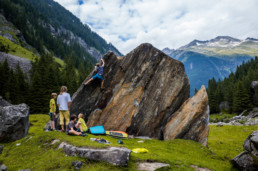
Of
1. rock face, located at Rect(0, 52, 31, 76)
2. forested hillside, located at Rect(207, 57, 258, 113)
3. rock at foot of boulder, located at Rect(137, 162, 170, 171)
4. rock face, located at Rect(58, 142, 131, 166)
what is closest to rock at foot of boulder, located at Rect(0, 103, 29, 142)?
rock face, located at Rect(58, 142, 131, 166)

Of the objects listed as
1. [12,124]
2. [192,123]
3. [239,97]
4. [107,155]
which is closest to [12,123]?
[12,124]

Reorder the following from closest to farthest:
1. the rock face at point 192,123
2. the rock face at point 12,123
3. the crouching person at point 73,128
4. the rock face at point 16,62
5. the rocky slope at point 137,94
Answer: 1. the crouching person at point 73,128
2. the rock face at point 12,123
3. the rock face at point 192,123
4. the rocky slope at point 137,94
5. the rock face at point 16,62

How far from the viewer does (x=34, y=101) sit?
70625 mm

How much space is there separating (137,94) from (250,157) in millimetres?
15628

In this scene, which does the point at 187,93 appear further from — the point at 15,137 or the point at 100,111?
the point at 15,137

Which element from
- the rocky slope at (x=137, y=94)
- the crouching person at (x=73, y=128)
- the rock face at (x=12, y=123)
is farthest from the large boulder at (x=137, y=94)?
the rock face at (x=12, y=123)

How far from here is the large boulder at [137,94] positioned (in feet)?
79.0

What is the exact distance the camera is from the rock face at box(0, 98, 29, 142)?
21.7 meters

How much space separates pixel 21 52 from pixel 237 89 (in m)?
162

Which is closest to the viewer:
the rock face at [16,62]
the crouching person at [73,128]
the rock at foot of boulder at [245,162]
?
the rock at foot of boulder at [245,162]

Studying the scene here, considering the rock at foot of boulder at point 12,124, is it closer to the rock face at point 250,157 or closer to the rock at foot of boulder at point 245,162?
the rock at foot of boulder at point 245,162

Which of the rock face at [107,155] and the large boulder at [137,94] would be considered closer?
the rock face at [107,155]

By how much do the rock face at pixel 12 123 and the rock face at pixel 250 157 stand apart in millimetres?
26433

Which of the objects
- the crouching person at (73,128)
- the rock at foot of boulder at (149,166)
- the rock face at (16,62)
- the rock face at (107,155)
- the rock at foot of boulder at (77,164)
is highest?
the rock face at (16,62)
